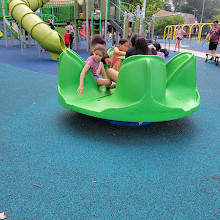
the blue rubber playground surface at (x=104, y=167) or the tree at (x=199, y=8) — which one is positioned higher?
the tree at (x=199, y=8)

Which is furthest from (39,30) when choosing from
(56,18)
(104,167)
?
(104,167)

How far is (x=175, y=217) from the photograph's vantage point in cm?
163

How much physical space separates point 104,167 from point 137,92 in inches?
36.9

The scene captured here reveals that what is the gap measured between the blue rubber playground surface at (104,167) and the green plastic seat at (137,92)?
1.08 feet

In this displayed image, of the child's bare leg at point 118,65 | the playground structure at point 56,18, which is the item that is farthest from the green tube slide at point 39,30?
the child's bare leg at point 118,65

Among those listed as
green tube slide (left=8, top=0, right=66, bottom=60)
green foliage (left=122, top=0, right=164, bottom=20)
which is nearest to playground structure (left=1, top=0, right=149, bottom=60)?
green tube slide (left=8, top=0, right=66, bottom=60)

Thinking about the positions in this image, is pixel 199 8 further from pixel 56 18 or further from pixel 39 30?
pixel 39 30

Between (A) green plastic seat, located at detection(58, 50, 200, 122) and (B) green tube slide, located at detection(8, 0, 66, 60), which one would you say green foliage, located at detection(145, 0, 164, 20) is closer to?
(B) green tube slide, located at detection(8, 0, 66, 60)

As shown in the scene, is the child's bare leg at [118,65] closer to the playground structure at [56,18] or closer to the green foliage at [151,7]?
the playground structure at [56,18]

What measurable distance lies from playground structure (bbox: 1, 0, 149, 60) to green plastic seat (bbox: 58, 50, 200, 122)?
5.88 metres

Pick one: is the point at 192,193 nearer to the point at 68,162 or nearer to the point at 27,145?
the point at 68,162

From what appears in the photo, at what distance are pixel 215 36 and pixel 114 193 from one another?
30.3 feet

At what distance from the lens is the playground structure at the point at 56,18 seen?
884cm

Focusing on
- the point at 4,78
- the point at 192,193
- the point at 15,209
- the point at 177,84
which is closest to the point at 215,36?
the point at 177,84
